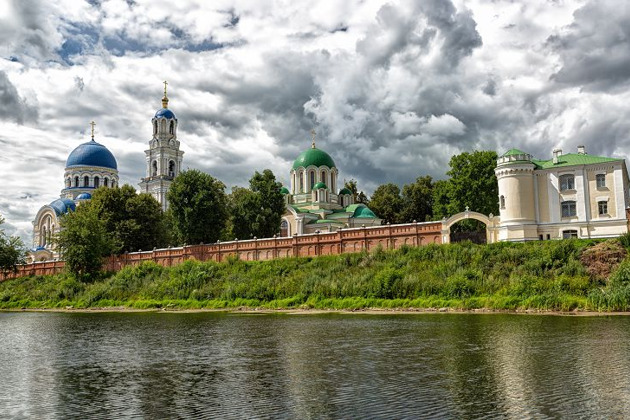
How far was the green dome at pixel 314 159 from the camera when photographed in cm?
7525

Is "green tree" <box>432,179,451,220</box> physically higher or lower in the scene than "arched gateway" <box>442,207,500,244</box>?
higher

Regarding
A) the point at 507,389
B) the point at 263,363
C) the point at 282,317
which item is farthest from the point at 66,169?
the point at 507,389

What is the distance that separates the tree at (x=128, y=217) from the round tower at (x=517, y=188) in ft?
117

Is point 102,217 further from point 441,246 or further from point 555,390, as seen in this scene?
point 555,390

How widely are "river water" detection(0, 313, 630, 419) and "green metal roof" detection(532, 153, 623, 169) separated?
1657 cm

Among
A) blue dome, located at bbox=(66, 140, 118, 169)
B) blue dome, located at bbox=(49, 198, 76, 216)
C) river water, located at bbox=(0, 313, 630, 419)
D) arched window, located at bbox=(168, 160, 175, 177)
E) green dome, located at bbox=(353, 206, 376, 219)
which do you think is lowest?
Result: river water, located at bbox=(0, 313, 630, 419)

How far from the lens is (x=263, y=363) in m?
17.2

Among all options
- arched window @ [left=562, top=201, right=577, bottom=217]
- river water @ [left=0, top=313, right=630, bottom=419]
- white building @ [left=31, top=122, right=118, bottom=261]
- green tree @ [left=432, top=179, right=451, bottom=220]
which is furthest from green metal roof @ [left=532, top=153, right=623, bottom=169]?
white building @ [left=31, top=122, right=118, bottom=261]

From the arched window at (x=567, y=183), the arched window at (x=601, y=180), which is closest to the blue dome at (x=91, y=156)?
the arched window at (x=567, y=183)

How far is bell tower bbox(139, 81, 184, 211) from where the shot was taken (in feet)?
294

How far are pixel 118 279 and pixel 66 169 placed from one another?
154ft

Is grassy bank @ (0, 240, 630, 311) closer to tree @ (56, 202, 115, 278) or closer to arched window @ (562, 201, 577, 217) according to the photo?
tree @ (56, 202, 115, 278)

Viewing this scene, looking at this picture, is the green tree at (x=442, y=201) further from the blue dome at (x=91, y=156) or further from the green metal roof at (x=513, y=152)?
the blue dome at (x=91, y=156)

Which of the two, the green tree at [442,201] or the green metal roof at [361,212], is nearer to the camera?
the green tree at [442,201]
